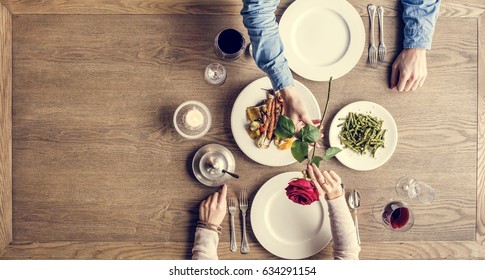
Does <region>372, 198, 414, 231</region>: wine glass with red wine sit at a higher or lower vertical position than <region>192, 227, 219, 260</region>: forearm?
higher

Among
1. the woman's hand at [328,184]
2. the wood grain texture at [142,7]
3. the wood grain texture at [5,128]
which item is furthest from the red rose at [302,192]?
the wood grain texture at [5,128]

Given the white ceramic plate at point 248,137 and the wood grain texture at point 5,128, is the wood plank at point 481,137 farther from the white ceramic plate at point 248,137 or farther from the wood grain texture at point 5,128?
the wood grain texture at point 5,128

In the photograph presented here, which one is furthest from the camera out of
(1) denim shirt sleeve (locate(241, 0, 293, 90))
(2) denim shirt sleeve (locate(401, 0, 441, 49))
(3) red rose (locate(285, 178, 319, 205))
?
(2) denim shirt sleeve (locate(401, 0, 441, 49))

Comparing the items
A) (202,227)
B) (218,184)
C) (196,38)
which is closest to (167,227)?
(202,227)

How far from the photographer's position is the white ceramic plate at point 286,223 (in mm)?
1525

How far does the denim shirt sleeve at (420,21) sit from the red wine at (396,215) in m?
0.56

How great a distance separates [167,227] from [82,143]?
1.39 feet

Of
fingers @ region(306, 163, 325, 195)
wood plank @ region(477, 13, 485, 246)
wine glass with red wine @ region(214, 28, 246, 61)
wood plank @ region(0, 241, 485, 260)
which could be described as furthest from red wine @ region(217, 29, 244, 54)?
wood plank @ region(477, 13, 485, 246)

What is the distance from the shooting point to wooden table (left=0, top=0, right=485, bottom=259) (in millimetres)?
1543

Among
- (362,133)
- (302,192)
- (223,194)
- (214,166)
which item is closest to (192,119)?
(214,166)

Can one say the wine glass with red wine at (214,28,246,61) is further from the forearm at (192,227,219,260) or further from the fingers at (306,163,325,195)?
the forearm at (192,227,219,260)

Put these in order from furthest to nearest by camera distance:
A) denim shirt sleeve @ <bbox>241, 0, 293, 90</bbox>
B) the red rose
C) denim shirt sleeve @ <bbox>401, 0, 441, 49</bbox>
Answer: denim shirt sleeve @ <bbox>401, 0, 441, 49</bbox>, denim shirt sleeve @ <bbox>241, 0, 293, 90</bbox>, the red rose

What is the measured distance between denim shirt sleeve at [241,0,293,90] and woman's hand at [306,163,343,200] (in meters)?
0.32
